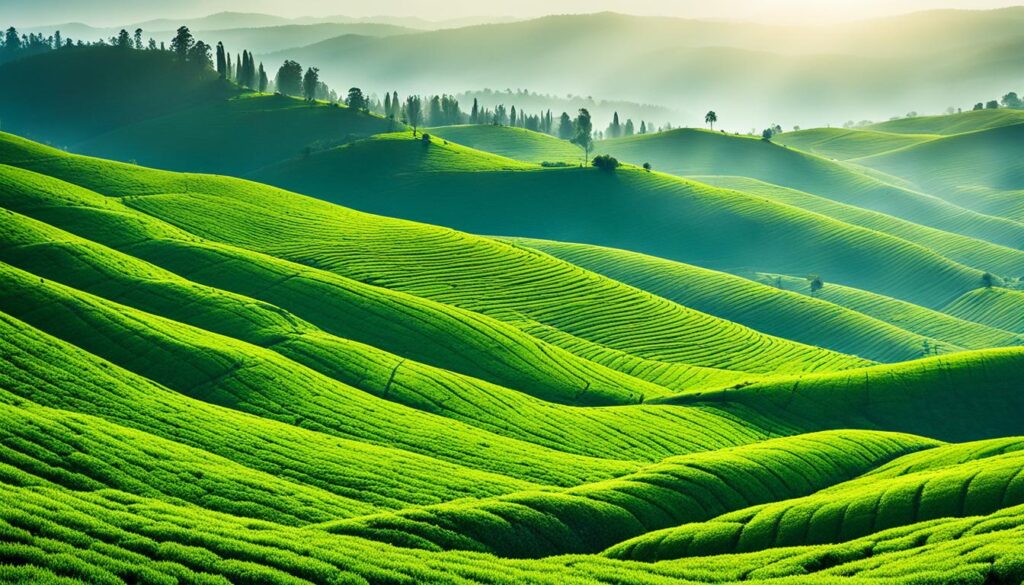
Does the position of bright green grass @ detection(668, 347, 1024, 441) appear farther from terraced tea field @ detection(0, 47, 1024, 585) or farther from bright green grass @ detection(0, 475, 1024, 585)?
bright green grass @ detection(0, 475, 1024, 585)

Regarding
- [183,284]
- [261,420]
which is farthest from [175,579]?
[183,284]

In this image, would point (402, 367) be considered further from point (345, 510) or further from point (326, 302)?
point (345, 510)

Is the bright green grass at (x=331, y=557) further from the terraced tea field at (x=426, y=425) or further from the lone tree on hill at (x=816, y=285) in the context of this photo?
the lone tree on hill at (x=816, y=285)

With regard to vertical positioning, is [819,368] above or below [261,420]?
below

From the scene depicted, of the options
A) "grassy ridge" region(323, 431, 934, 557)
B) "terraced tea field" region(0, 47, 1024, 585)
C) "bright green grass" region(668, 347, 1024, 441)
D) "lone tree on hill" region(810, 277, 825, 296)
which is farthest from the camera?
"lone tree on hill" region(810, 277, 825, 296)

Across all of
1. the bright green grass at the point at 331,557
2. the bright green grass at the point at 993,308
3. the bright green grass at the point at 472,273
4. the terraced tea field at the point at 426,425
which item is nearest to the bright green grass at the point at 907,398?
the terraced tea field at the point at 426,425

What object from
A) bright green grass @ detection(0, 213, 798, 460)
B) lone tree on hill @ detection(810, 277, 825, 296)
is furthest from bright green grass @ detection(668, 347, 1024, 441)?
lone tree on hill @ detection(810, 277, 825, 296)

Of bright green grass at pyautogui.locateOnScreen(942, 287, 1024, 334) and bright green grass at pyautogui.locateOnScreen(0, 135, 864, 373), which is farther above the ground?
bright green grass at pyautogui.locateOnScreen(0, 135, 864, 373)
